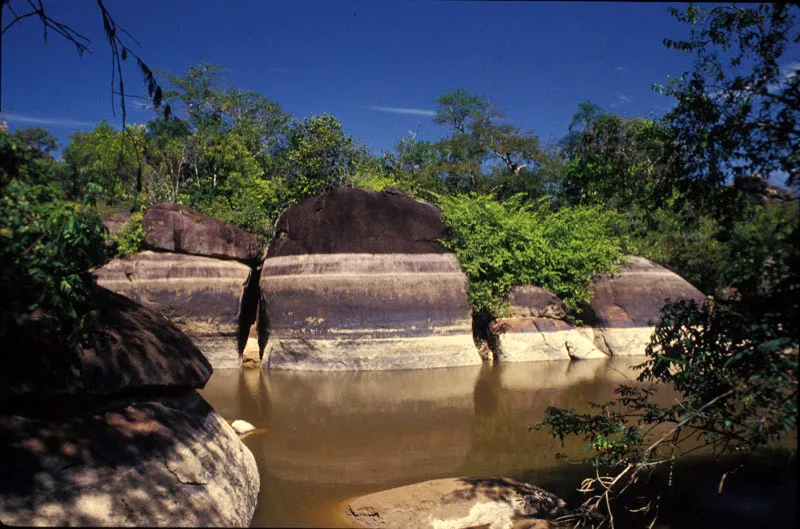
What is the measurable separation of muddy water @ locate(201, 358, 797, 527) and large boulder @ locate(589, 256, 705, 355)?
84.4 inches

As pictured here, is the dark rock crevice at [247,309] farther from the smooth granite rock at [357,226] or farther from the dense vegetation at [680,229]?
the dense vegetation at [680,229]

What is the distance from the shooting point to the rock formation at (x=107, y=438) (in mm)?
3371

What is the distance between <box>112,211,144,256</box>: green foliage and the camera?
13.2 m

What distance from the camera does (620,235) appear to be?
16.9 meters

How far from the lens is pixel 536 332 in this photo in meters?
13.5

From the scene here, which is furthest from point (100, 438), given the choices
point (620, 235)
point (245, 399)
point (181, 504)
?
point (620, 235)

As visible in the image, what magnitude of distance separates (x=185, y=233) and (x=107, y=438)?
10056 millimetres

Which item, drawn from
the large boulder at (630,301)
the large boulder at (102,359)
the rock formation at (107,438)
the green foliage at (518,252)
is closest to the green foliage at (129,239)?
the green foliage at (518,252)

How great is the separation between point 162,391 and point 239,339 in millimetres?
9133

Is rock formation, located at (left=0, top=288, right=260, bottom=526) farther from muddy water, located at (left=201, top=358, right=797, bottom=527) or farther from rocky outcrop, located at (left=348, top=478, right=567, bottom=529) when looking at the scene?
rocky outcrop, located at (left=348, top=478, right=567, bottom=529)

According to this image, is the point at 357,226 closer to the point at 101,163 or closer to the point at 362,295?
the point at 362,295

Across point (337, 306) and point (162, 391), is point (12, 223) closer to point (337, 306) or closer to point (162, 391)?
point (162, 391)

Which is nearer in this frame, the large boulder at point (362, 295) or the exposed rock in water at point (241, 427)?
the exposed rock in water at point (241, 427)

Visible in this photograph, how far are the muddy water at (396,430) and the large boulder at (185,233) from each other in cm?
304
